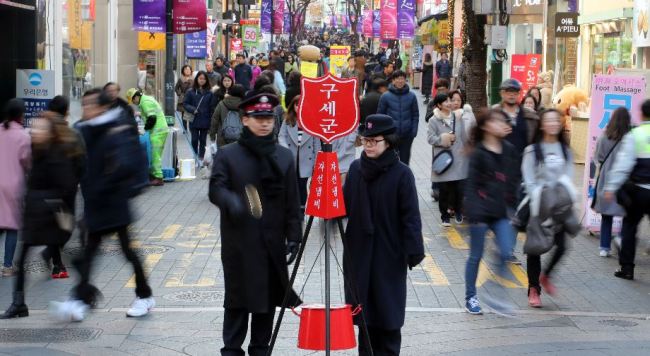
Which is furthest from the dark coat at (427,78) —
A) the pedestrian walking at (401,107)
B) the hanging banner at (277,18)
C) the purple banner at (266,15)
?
the hanging banner at (277,18)

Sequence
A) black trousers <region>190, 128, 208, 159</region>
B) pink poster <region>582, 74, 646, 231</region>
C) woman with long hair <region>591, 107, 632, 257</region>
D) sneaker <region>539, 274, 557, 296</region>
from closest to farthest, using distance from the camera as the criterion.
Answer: sneaker <region>539, 274, 557, 296</region>
woman with long hair <region>591, 107, 632, 257</region>
pink poster <region>582, 74, 646, 231</region>
black trousers <region>190, 128, 208, 159</region>

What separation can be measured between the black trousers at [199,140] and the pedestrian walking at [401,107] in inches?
256

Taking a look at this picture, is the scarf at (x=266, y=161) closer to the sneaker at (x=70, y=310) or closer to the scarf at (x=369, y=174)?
the scarf at (x=369, y=174)

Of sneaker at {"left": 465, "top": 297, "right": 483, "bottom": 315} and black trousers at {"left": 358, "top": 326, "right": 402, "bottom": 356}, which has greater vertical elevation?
black trousers at {"left": 358, "top": 326, "right": 402, "bottom": 356}

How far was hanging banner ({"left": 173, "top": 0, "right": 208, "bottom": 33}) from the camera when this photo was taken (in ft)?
73.0

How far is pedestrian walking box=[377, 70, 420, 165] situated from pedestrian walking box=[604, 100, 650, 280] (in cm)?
490

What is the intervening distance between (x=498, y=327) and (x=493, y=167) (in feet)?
4.11

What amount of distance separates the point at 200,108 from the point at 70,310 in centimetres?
1217

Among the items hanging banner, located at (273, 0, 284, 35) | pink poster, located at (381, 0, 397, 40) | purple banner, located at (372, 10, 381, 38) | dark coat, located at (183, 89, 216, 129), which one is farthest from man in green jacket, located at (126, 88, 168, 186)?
hanging banner, located at (273, 0, 284, 35)

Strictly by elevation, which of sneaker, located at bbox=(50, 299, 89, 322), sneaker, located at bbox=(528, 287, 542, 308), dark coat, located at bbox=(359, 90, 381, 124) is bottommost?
sneaker, located at bbox=(528, 287, 542, 308)

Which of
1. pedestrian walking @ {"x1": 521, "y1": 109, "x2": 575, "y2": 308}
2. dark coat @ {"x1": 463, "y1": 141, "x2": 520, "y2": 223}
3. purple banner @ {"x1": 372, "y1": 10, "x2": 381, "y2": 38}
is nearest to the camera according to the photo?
dark coat @ {"x1": 463, "y1": 141, "x2": 520, "y2": 223}

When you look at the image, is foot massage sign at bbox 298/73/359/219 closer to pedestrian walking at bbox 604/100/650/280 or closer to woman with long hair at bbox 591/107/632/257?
pedestrian walking at bbox 604/100/650/280

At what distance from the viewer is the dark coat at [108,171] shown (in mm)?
8742

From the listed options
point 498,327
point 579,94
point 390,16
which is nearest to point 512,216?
point 498,327
